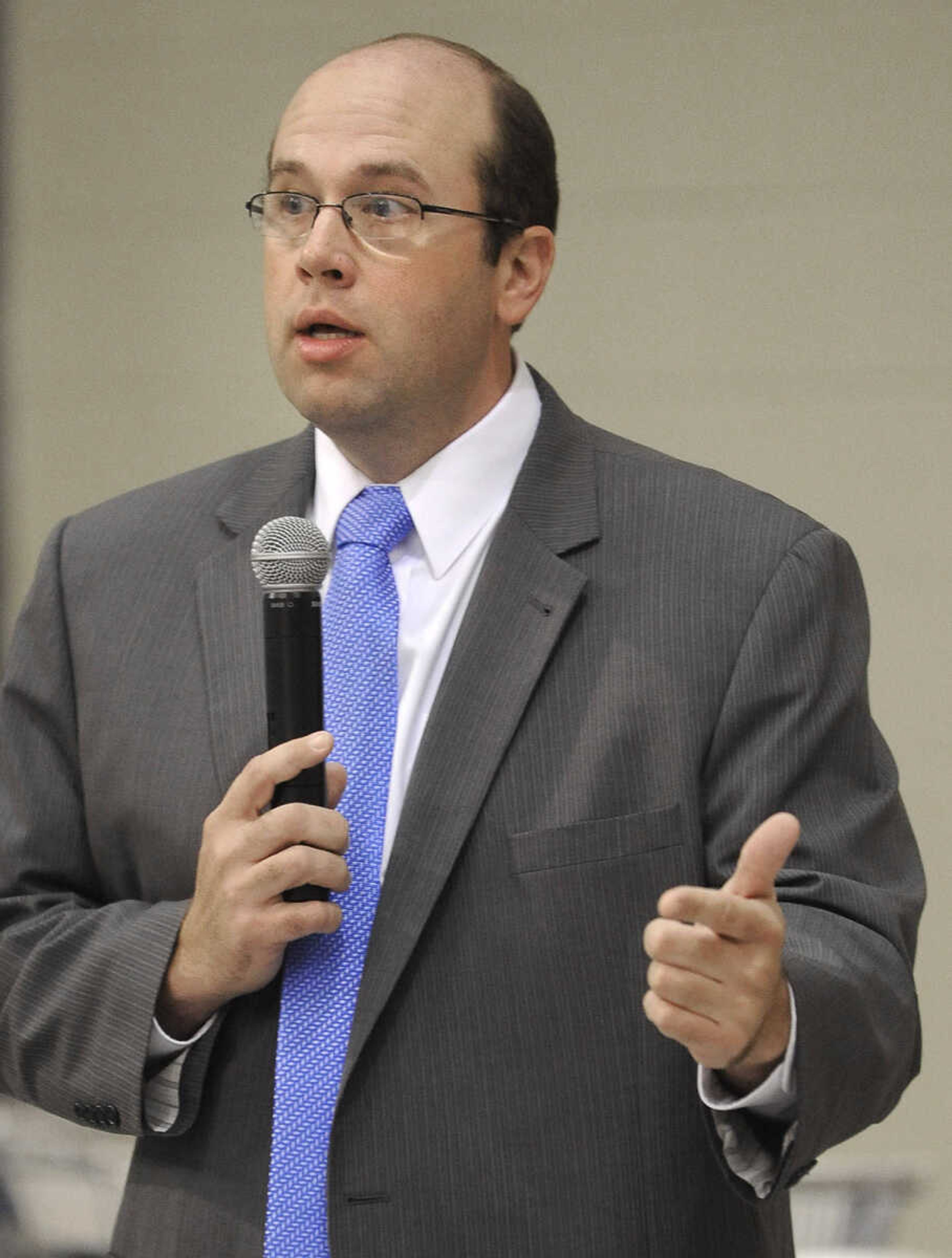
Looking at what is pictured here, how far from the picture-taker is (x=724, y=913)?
1312mm

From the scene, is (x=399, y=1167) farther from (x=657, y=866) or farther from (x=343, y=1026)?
(x=657, y=866)

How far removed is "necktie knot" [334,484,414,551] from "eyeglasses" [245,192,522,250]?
0.80 ft

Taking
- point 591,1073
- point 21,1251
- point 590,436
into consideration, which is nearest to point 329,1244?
point 591,1073

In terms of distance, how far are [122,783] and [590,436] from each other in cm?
59

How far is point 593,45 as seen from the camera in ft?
11.7

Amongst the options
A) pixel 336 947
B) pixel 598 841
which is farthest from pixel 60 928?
pixel 598 841

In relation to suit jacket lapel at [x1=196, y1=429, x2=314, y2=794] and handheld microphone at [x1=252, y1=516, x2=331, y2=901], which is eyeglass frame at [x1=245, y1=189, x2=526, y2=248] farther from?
handheld microphone at [x1=252, y1=516, x2=331, y2=901]

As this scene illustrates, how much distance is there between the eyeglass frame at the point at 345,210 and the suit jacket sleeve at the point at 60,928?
Result: 15.8 inches

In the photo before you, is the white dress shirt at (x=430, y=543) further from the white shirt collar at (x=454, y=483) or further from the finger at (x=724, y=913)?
the finger at (x=724, y=913)

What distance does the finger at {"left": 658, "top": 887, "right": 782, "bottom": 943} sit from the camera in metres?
1.28

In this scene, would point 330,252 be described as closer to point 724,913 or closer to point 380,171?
point 380,171

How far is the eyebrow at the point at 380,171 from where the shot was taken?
69.2 inches

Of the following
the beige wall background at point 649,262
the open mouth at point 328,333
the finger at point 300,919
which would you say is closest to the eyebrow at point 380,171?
the open mouth at point 328,333

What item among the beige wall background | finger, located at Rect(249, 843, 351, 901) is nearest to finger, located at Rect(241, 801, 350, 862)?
finger, located at Rect(249, 843, 351, 901)
